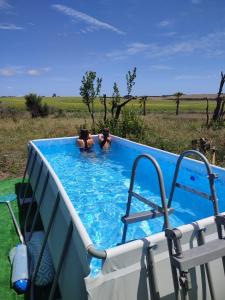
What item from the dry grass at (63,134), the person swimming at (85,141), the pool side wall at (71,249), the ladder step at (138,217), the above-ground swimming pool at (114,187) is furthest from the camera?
the person swimming at (85,141)

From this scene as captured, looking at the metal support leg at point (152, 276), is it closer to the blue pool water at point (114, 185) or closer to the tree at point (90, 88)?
the blue pool water at point (114, 185)

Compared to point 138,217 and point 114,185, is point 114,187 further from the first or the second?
point 138,217

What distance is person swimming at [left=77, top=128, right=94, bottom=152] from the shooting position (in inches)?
408

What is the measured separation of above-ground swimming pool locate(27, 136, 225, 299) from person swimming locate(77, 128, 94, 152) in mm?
213

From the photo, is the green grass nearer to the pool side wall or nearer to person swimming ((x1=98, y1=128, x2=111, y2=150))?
the pool side wall

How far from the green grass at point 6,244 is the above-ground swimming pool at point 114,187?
2.97ft

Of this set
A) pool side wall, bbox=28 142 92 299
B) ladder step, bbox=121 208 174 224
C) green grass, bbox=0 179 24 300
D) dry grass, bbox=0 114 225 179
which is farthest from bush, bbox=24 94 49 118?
ladder step, bbox=121 208 174 224

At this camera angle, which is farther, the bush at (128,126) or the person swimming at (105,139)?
the bush at (128,126)

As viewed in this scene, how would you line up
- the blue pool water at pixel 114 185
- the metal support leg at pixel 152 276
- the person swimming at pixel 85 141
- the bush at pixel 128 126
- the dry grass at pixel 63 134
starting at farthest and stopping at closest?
the bush at pixel 128 126 → the person swimming at pixel 85 141 → the dry grass at pixel 63 134 → the blue pool water at pixel 114 185 → the metal support leg at pixel 152 276

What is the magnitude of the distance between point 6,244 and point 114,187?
325 centimetres

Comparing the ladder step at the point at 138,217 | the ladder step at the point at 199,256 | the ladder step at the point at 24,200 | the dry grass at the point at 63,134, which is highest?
the ladder step at the point at 199,256

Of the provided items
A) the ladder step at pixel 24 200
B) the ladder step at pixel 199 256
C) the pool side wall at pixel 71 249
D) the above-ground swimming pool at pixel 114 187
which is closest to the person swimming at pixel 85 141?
the above-ground swimming pool at pixel 114 187

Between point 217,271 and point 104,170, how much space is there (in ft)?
21.3

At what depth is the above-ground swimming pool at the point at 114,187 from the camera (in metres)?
5.13
